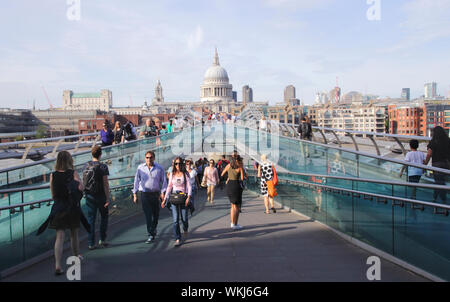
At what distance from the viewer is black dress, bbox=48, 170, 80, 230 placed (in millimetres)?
5316

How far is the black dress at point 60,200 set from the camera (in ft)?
17.4

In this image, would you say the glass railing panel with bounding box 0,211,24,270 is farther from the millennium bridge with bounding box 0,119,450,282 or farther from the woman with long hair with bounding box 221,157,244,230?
the woman with long hair with bounding box 221,157,244,230

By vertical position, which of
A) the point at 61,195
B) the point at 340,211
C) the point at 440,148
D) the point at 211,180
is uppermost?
the point at 440,148

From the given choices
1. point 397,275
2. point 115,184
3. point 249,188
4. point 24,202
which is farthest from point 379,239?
point 249,188

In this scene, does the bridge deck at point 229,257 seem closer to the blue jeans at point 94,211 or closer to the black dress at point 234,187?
the blue jeans at point 94,211

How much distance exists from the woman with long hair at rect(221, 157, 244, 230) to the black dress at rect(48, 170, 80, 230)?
2795 mm

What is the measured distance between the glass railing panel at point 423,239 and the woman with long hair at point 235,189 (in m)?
2.73

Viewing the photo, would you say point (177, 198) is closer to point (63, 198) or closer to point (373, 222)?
point (63, 198)

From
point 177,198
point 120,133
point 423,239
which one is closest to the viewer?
point 423,239

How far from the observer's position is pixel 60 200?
536 centimetres

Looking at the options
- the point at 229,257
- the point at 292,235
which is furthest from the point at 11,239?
the point at 292,235

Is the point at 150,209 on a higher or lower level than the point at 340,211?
higher

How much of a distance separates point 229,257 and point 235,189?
2.02 metres
